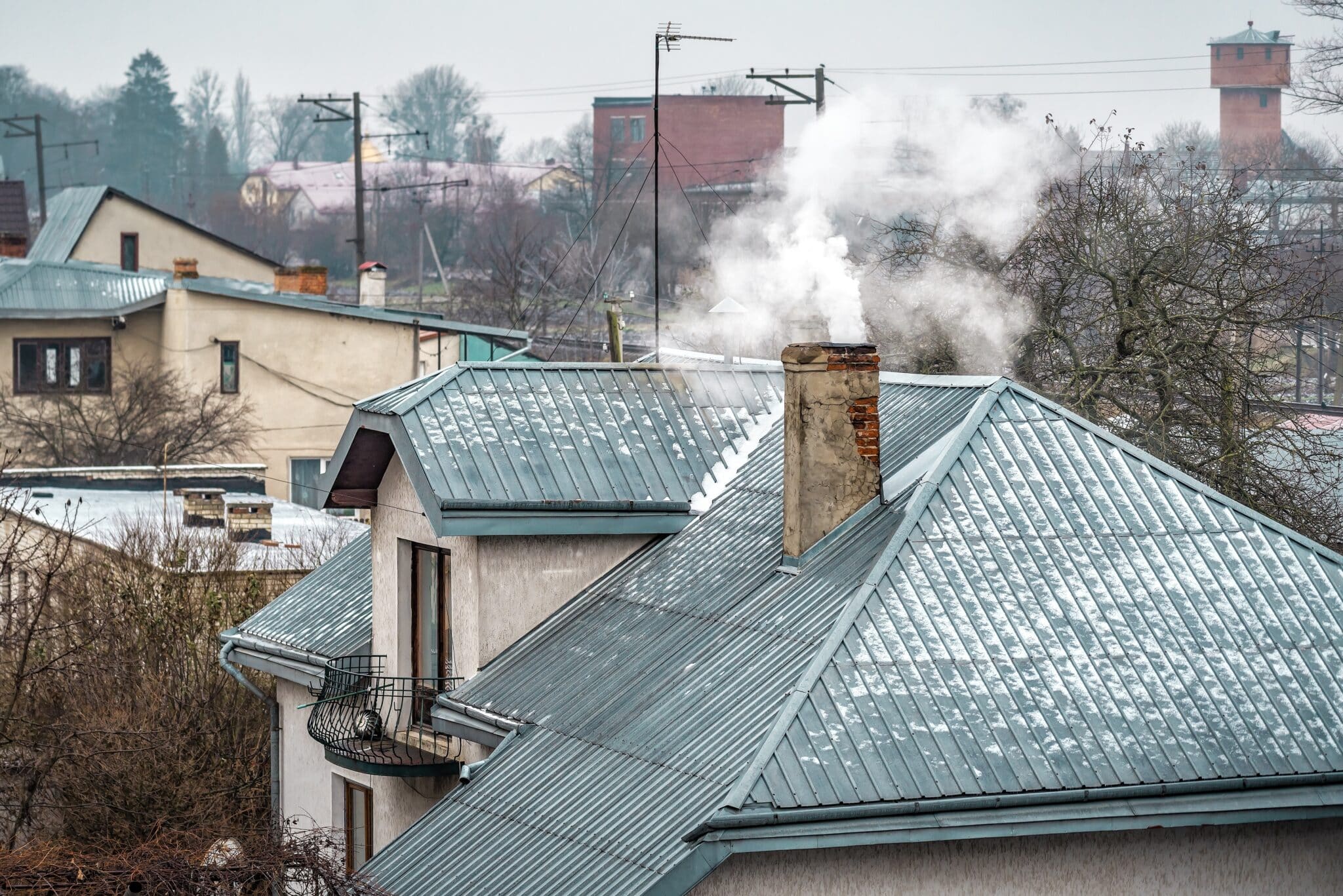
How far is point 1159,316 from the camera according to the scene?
83.1 ft

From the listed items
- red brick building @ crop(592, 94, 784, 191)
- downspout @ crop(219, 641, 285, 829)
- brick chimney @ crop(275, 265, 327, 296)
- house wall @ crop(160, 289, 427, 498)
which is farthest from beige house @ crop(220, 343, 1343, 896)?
red brick building @ crop(592, 94, 784, 191)

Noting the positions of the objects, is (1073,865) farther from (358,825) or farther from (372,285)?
(372,285)

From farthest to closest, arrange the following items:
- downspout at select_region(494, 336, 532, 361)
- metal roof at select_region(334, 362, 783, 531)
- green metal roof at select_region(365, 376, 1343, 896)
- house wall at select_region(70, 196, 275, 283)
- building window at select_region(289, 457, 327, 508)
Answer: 1. house wall at select_region(70, 196, 275, 283)
2. building window at select_region(289, 457, 327, 508)
3. downspout at select_region(494, 336, 532, 361)
4. metal roof at select_region(334, 362, 783, 531)
5. green metal roof at select_region(365, 376, 1343, 896)

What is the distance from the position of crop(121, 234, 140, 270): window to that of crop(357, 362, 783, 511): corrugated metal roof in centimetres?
3883

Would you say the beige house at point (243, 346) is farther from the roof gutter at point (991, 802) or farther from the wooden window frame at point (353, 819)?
the roof gutter at point (991, 802)

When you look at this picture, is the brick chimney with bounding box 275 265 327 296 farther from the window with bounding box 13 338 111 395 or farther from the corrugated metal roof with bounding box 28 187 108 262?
the corrugated metal roof with bounding box 28 187 108 262

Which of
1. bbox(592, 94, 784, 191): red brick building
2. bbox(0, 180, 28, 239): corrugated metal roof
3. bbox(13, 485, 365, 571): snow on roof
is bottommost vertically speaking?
bbox(13, 485, 365, 571): snow on roof

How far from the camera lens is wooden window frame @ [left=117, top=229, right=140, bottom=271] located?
170ft

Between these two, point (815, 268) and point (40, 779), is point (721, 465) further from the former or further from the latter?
point (40, 779)

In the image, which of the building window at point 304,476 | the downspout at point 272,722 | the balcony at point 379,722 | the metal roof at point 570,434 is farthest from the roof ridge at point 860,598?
the building window at point 304,476

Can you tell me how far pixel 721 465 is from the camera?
14.9 m

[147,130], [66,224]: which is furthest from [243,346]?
[147,130]

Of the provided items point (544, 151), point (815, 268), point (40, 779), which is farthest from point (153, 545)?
point (544, 151)

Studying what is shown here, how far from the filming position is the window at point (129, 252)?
5166cm
